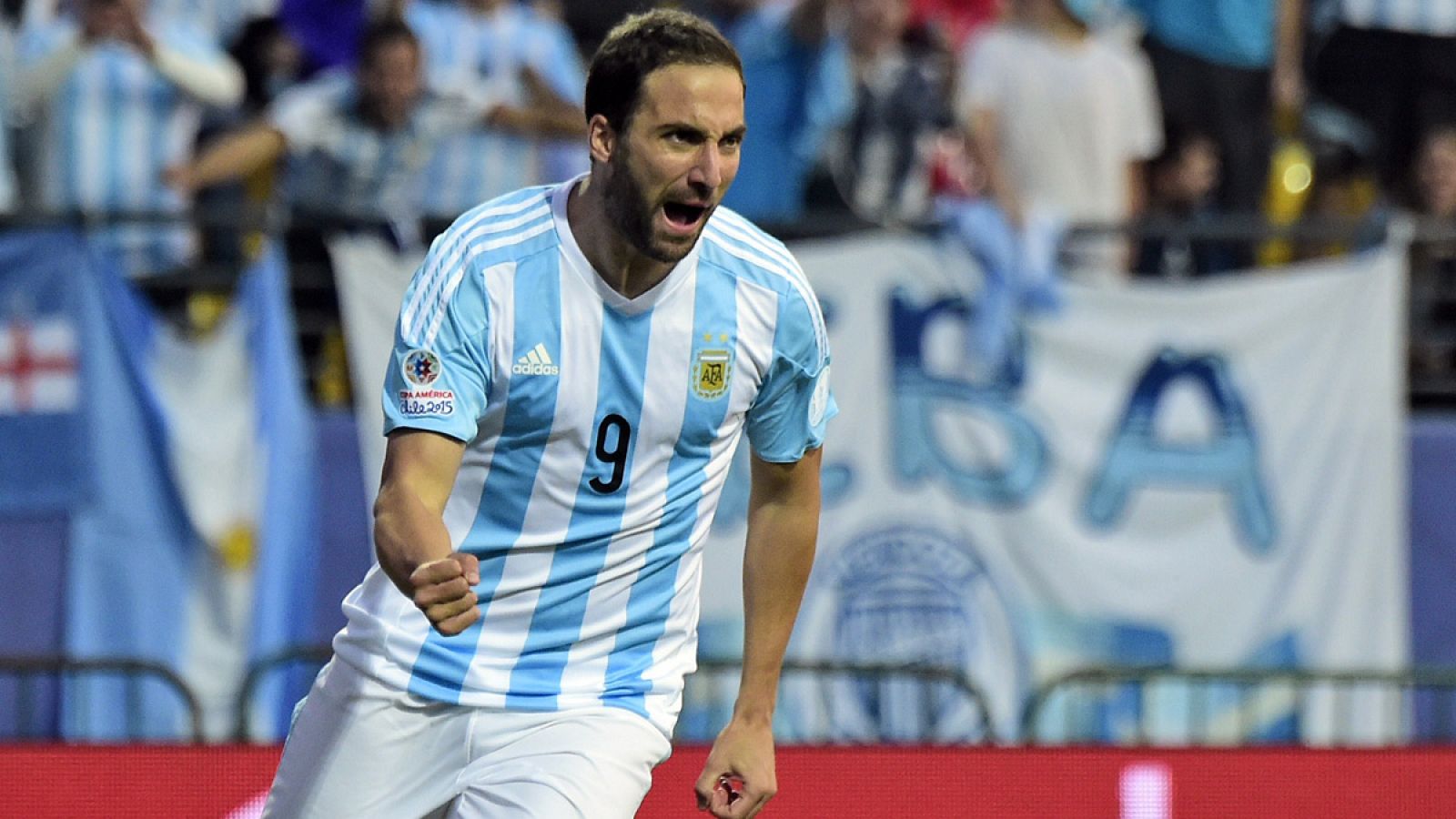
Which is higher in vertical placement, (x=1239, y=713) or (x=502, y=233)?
(x=502, y=233)

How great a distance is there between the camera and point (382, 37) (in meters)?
8.48

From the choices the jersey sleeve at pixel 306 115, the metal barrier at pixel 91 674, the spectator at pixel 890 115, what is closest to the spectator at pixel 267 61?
the jersey sleeve at pixel 306 115

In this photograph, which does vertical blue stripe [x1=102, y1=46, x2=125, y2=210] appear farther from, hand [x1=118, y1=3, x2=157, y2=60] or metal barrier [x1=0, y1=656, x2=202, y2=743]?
metal barrier [x1=0, y1=656, x2=202, y2=743]

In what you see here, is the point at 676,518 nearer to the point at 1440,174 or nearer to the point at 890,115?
the point at 890,115

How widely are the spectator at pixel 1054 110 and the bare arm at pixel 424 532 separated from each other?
584cm

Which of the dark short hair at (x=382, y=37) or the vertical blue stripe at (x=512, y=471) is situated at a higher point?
the dark short hair at (x=382, y=37)

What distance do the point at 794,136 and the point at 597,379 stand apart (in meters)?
5.36

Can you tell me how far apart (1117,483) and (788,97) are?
2160 millimetres

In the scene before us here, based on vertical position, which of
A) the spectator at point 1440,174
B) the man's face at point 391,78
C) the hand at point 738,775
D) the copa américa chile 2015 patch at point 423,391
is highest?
the man's face at point 391,78

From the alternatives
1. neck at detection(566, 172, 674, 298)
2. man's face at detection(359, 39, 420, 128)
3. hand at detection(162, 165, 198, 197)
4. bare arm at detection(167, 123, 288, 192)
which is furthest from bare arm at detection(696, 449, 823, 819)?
hand at detection(162, 165, 198, 197)

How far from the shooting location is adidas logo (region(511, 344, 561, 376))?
3.79m

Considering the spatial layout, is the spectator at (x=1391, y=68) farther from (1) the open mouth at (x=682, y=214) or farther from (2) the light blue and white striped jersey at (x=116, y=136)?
(1) the open mouth at (x=682, y=214)

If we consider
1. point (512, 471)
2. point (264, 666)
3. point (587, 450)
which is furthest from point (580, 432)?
point (264, 666)

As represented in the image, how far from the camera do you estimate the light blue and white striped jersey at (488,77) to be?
28.8ft
